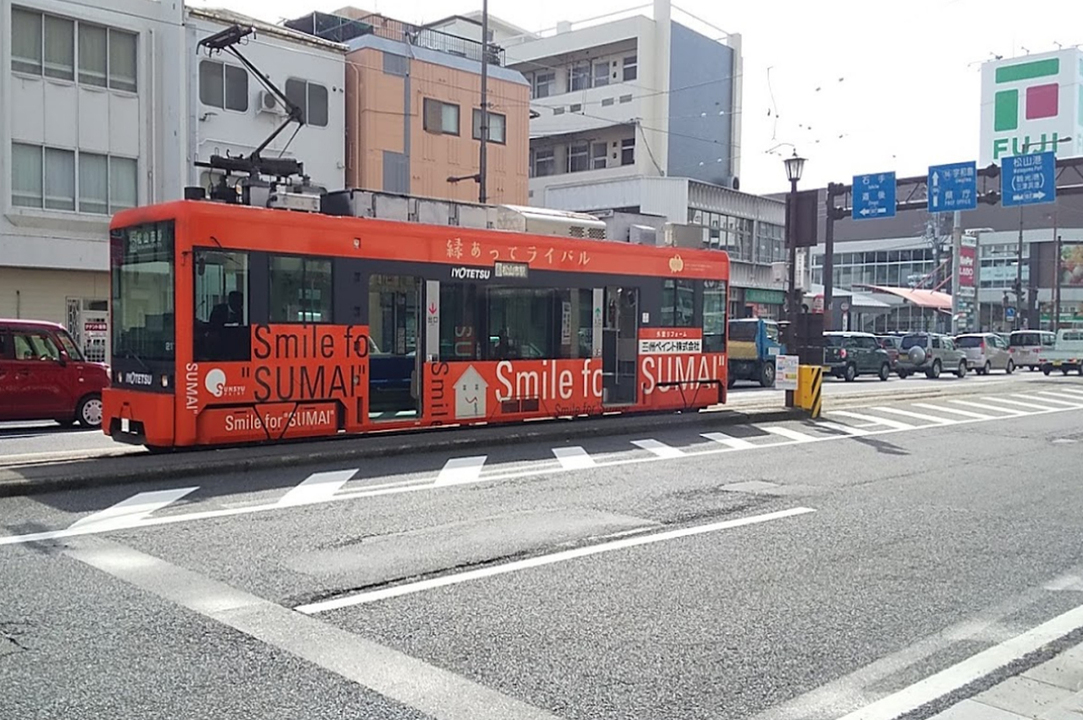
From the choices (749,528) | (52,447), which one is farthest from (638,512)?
(52,447)

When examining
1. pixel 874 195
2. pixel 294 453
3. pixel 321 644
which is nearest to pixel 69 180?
pixel 294 453

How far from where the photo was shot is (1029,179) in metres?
31.9

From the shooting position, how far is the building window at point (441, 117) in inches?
1367

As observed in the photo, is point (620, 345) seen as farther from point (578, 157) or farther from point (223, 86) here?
point (578, 157)

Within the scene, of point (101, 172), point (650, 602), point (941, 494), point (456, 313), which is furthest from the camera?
point (101, 172)

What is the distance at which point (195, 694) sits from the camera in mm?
4648

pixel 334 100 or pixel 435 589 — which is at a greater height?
pixel 334 100

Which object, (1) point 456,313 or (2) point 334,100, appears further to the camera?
(2) point 334,100

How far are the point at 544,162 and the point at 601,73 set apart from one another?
587cm

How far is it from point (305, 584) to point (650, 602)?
227cm

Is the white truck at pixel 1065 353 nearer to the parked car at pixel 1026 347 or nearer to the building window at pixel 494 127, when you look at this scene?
the parked car at pixel 1026 347

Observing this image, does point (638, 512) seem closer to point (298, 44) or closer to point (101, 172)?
point (101, 172)

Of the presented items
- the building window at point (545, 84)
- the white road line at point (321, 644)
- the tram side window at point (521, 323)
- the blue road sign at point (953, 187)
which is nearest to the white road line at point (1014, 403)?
the blue road sign at point (953, 187)

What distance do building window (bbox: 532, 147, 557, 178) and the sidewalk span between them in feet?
167
